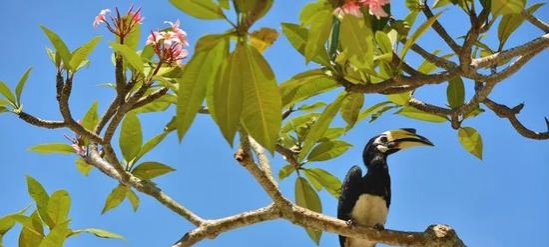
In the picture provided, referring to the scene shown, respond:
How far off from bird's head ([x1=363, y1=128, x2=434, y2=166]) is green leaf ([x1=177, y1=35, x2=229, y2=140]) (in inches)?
89.2

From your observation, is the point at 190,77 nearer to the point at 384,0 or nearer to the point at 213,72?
the point at 213,72

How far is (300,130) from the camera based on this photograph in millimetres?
3498

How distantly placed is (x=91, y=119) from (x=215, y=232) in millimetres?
1014

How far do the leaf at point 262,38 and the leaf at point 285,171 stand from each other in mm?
1508

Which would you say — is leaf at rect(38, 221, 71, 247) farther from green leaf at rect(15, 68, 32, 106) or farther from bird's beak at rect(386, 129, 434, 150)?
bird's beak at rect(386, 129, 434, 150)

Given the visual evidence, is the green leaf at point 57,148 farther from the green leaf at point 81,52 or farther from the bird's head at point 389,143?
the bird's head at point 389,143

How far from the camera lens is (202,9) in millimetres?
1997

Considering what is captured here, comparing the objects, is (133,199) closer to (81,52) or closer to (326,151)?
(81,52)

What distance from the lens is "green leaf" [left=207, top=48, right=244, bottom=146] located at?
1.94 metres

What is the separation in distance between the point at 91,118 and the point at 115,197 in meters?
0.37

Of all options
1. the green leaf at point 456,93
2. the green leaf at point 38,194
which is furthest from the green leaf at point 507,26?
the green leaf at point 38,194

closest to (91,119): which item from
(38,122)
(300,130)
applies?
(38,122)

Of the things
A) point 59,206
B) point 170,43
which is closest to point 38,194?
point 59,206

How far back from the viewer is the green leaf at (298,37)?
2.38 m
